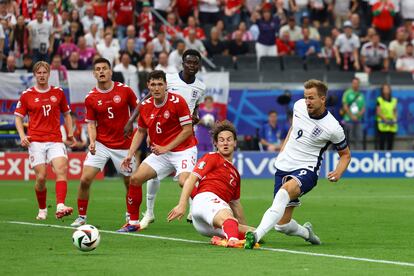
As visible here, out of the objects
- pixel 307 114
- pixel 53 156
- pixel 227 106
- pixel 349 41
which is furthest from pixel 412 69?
pixel 307 114

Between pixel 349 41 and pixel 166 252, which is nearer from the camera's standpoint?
pixel 166 252

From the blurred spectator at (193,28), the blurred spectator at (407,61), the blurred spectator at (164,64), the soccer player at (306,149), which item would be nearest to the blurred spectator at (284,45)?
the blurred spectator at (193,28)

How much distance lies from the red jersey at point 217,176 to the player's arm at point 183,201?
0.47 ft

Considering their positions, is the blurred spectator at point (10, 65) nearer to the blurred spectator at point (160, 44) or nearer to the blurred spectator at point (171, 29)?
the blurred spectator at point (160, 44)

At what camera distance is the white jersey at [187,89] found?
16.0 m

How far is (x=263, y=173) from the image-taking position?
92.2 ft

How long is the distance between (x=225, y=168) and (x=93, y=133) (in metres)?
3.33

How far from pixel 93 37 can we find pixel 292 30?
6.35 metres

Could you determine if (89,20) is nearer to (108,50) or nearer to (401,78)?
(108,50)

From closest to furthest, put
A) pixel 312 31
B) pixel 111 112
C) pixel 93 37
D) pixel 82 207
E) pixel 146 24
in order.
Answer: pixel 82 207
pixel 111 112
pixel 93 37
pixel 146 24
pixel 312 31

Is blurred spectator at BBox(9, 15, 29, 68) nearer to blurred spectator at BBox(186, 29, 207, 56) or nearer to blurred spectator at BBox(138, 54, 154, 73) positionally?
blurred spectator at BBox(138, 54, 154, 73)

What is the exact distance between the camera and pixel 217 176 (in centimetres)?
1279

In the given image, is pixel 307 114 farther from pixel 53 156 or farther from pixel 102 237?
pixel 53 156

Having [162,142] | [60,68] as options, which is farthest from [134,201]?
[60,68]
